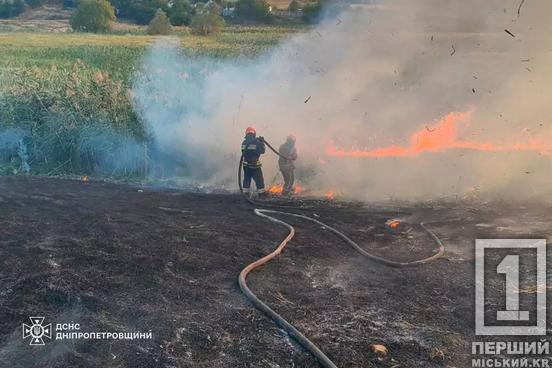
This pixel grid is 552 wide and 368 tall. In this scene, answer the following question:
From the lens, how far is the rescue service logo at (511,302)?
5.82 meters

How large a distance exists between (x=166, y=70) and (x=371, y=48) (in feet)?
22.6

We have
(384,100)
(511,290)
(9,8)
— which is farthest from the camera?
(9,8)

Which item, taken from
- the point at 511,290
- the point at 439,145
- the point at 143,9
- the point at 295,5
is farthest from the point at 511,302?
the point at 143,9

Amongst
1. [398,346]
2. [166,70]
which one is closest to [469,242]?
[398,346]

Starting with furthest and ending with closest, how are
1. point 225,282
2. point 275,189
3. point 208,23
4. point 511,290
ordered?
1. point 208,23
2. point 275,189
3. point 225,282
4. point 511,290

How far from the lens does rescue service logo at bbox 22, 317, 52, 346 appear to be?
19.0ft

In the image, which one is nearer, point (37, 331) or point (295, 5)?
point (37, 331)

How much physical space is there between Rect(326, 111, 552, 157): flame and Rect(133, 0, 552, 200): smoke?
0.14m

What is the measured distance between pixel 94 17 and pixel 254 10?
22126 mm

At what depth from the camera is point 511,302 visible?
6957 mm

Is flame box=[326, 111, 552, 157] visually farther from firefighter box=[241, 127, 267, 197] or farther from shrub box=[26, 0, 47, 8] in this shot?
shrub box=[26, 0, 47, 8]

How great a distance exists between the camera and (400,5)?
46.9 ft

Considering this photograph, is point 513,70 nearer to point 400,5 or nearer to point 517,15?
point 517,15

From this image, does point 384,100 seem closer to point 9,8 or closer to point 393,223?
point 393,223
